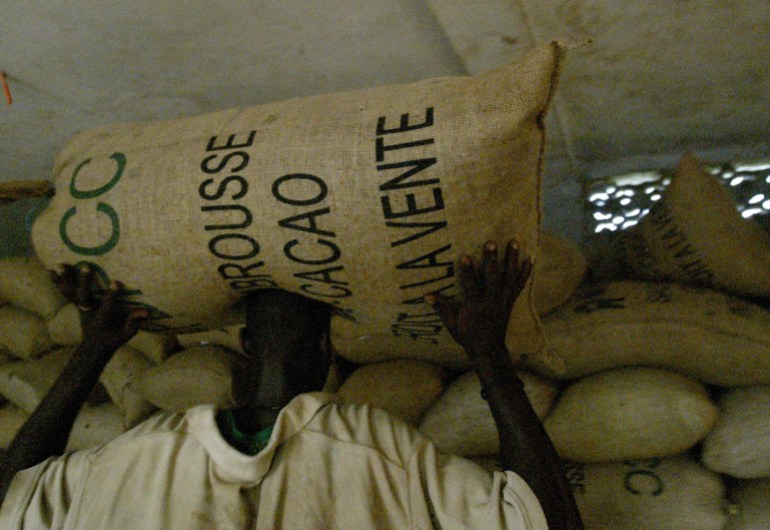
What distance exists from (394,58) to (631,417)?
907 mm

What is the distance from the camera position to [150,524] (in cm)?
69

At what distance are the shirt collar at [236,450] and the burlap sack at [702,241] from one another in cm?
85

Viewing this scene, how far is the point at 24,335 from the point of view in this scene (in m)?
1.67

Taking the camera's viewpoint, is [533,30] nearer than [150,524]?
No

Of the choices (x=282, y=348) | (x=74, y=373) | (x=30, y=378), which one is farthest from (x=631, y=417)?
(x=30, y=378)

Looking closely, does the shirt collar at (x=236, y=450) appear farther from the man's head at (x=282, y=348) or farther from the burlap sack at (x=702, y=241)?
the burlap sack at (x=702, y=241)

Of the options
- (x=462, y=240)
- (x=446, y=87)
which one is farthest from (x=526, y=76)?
(x=462, y=240)

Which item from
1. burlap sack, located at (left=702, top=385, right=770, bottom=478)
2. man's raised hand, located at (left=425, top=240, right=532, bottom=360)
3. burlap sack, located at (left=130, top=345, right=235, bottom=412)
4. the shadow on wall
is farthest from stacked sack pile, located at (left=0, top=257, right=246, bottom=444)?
burlap sack, located at (left=702, top=385, right=770, bottom=478)

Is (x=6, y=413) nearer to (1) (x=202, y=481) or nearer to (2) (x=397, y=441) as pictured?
(1) (x=202, y=481)

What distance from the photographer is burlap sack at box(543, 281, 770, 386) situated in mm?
1002

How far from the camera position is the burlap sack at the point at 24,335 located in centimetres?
167

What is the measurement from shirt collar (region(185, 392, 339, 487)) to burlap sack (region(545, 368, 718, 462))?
529 millimetres

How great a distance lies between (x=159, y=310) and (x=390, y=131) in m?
0.52

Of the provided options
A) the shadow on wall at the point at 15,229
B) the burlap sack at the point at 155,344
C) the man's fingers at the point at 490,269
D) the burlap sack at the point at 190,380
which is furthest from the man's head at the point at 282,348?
the shadow on wall at the point at 15,229
